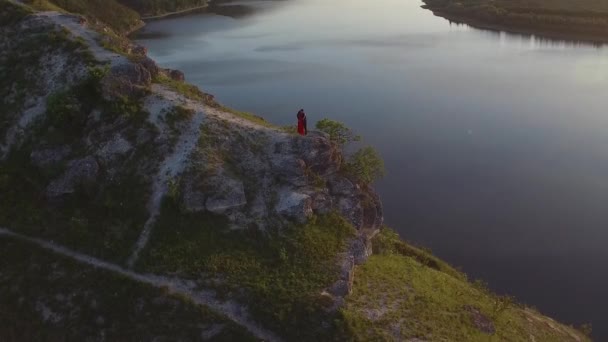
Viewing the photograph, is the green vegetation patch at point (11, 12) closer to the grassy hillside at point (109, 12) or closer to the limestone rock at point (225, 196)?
the limestone rock at point (225, 196)

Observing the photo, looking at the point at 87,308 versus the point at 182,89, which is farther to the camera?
the point at 182,89

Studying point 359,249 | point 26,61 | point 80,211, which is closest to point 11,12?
point 26,61

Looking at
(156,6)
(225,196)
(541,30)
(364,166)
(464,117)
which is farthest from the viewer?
(156,6)

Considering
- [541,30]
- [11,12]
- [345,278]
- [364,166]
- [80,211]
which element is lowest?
[345,278]

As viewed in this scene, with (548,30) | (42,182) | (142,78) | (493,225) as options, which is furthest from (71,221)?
(548,30)

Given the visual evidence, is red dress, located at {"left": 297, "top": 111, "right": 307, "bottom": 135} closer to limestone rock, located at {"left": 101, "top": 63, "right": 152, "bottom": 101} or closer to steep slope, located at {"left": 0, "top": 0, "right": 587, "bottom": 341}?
steep slope, located at {"left": 0, "top": 0, "right": 587, "bottom": 341}

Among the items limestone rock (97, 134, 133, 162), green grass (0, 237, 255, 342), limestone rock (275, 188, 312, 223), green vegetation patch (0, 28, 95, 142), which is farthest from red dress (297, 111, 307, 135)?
green vegetation patch (0, 28, 95, 142)

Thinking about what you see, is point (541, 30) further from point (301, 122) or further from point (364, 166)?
point (301, 122)
